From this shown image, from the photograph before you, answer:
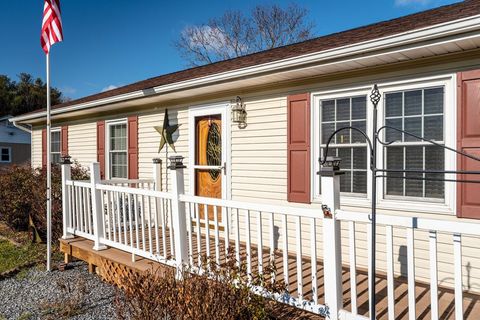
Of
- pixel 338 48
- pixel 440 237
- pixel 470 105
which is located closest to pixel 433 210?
pixel 440 237

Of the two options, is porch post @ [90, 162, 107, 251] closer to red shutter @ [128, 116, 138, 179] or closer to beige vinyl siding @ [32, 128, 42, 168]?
red shutter @ [128, 116, 138, 179]

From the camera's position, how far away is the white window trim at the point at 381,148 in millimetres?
3469

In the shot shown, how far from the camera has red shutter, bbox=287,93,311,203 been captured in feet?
14.8

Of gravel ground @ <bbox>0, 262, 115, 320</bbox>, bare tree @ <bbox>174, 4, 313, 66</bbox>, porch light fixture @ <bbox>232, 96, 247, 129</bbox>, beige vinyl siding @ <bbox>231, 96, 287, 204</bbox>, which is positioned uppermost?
bare tree @ <bbox>174, 4, 313, 66</bbox>

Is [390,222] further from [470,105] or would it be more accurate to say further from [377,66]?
[377,66]

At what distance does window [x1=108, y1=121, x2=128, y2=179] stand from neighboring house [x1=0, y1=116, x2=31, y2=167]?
713 inches

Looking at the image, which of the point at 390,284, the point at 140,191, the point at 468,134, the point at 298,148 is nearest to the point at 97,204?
the point at 140,191

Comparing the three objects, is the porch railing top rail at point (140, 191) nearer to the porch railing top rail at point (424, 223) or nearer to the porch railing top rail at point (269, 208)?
the porch railing top rail at point (269, 208)

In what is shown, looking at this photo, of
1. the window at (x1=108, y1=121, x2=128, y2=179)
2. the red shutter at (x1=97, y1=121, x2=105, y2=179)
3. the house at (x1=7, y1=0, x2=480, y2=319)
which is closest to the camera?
the house at (x1=7, y1=0, x2=480, y2=319)

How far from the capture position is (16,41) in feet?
83.9

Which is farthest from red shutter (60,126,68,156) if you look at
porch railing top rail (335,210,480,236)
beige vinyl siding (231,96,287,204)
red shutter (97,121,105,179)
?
porch railing top rail (335,210,480,236)

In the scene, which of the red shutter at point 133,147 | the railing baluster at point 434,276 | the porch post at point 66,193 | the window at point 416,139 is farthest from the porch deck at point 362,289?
the red shutter at point 133,147

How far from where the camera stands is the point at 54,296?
4.38m

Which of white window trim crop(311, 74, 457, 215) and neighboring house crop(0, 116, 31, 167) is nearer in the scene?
white window trim crop(311, 74, 457, 215)
